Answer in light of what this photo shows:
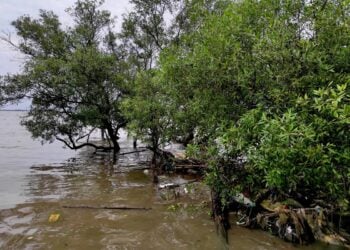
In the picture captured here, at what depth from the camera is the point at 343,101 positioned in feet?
13.9

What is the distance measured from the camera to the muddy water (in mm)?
6543

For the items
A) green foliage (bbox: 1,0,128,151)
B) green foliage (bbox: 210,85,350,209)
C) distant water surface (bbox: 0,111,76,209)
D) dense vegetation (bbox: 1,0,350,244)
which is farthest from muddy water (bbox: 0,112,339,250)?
green foliage (bbox: 1,0,128,151)

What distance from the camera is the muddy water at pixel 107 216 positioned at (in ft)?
21.5

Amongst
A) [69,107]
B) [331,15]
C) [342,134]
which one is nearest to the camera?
[342,134]

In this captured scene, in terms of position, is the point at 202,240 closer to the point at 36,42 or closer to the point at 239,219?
the point at 239,219

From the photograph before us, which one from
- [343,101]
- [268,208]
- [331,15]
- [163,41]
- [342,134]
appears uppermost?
[163,41]

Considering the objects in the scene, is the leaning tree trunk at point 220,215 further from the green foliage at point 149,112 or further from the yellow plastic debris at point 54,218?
the yellow plastic debris at point 54,218

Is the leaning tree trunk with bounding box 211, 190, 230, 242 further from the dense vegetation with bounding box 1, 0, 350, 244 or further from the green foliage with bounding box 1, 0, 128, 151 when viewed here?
the green foliage with bounding box 1, 0, 128, 151

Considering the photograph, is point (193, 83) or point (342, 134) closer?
point (342, 134)

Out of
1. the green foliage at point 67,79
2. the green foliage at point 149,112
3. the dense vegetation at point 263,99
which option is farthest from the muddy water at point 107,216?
the green foliage at point 67,79

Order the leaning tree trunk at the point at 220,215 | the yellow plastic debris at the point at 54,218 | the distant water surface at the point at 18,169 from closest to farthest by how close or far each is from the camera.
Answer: the leaning tree trunk at the point at 220,215 < the yellow plastic debris at the point at 54,218 < the distant water surface at the point at 18,169

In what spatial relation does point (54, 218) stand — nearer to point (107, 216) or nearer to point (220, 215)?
point (107, 216)

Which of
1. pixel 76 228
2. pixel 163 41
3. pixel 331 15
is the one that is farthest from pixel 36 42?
pixel 331 15

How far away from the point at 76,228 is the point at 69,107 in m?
12.4
